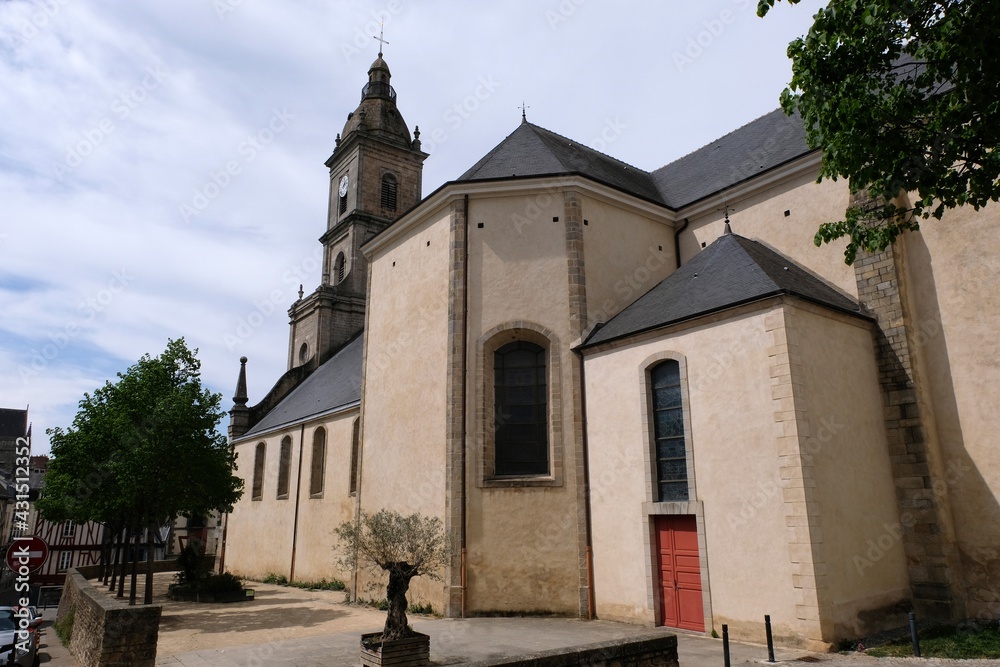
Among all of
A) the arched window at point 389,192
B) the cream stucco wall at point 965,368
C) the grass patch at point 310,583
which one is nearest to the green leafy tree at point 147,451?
the grass patch at point 310,583

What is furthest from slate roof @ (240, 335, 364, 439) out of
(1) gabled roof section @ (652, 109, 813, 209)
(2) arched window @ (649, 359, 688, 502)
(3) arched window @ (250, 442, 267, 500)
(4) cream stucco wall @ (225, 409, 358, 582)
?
(1) gabled roof section @ (652, 109, 813, 209)

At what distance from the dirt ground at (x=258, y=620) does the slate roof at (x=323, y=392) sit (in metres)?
6.75

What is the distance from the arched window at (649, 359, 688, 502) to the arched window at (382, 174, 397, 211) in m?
25.3

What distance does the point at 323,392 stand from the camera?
26.9 m

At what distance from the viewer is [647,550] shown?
12.1 meters

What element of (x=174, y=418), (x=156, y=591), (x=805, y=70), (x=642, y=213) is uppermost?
(x=642, y=213)

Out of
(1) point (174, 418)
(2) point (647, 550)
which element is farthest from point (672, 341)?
(1) point (174, 418)

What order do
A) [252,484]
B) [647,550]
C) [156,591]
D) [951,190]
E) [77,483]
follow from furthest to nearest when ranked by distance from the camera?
[252,484] < [156,591] < [77,483] < [647,550] < [951,190]

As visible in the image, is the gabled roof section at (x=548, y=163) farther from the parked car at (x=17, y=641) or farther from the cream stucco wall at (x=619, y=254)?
the parked car at (x=17, y=641)

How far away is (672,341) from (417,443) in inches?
253

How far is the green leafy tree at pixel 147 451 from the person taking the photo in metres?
15.2

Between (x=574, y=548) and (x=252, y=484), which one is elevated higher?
(x=252, y=484)

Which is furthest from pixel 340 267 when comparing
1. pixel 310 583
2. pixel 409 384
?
pixel 409 384

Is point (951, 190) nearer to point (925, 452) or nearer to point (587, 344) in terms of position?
point (925, 452)
